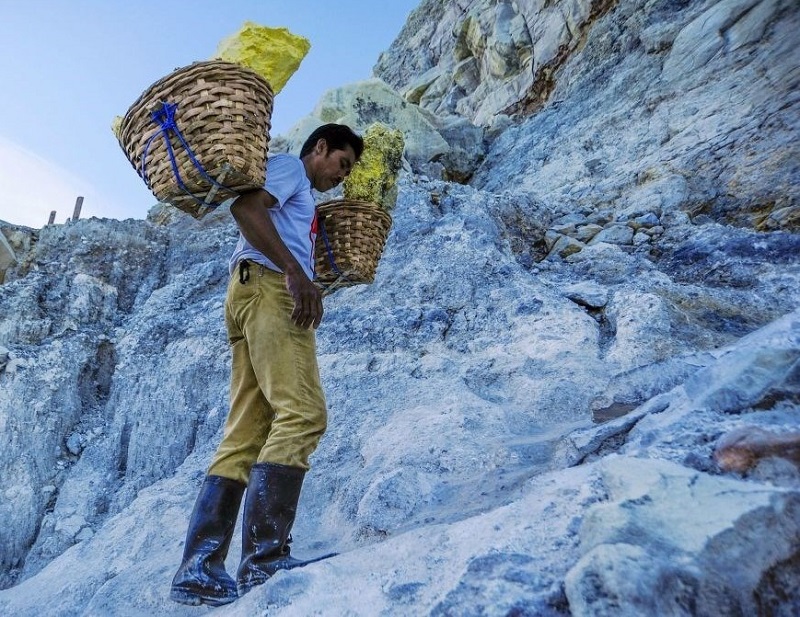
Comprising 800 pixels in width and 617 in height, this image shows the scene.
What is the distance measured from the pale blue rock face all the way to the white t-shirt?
1.15m

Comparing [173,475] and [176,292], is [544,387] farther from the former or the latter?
[176,292]

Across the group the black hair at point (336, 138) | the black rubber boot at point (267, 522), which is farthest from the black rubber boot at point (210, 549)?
the black hair at point (336, 138)

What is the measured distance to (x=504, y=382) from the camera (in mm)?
3857

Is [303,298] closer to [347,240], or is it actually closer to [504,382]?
[347,240]

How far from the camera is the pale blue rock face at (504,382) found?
160cm

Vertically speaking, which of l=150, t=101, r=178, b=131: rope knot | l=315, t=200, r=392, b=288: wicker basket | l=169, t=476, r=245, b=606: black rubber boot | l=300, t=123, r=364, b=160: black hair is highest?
l=300, t=123, r=364, b=160: black hair

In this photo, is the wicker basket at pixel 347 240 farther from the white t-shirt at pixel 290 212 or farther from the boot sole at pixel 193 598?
the boot sole at pixel 193 598

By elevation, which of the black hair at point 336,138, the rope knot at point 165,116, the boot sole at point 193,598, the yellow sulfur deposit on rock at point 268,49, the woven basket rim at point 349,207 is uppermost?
the yellow sulfur deposit on rock at point 268,49

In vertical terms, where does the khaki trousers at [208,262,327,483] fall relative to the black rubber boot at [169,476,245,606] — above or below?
above

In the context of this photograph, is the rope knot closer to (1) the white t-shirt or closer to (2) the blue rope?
(2) the blue rope

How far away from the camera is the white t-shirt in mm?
2533

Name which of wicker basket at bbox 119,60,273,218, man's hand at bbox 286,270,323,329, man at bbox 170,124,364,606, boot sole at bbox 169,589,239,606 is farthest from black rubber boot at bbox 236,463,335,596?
wicker basket at bbox 119,60,273,218

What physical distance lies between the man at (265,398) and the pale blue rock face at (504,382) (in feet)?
0.81

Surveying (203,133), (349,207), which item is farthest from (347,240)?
(203,133)
